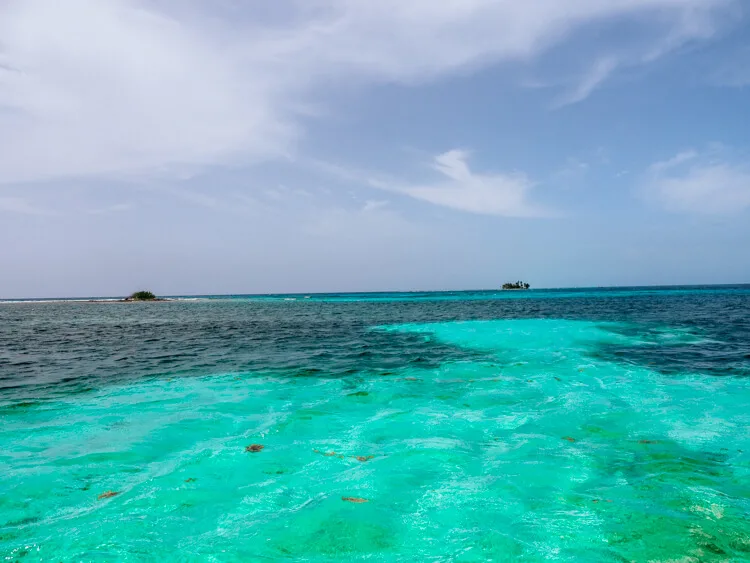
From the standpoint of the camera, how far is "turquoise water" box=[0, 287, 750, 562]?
524 centimetres

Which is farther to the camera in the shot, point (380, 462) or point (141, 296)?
point (141, 296)

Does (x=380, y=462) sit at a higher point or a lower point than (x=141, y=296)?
lower

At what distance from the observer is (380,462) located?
7.79 metres

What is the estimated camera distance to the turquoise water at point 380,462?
17.2ft

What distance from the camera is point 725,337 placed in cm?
2392

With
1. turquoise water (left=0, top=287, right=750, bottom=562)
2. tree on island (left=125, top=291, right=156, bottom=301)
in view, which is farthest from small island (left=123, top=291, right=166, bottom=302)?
turquoise water (left=0, top=287, right=750, bottom=562)

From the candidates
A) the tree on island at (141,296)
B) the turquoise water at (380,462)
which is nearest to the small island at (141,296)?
the tree on island at (141,296)

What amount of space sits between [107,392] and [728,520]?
15451 mm

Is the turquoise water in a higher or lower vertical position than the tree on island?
lower

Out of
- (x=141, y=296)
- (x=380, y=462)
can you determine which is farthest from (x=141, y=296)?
(x=380, y=462)

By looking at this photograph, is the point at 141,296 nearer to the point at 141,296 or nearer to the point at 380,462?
the point at 141,296

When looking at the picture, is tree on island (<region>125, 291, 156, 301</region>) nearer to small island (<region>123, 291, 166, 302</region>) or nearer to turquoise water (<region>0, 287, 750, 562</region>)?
small island (<region>123, 291, 166, 302</region>)

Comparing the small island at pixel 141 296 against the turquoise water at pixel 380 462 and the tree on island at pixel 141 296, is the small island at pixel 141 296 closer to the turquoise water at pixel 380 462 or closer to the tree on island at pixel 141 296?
the tree on island at pixel 141 296

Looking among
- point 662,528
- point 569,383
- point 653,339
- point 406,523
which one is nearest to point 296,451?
point 406,523
